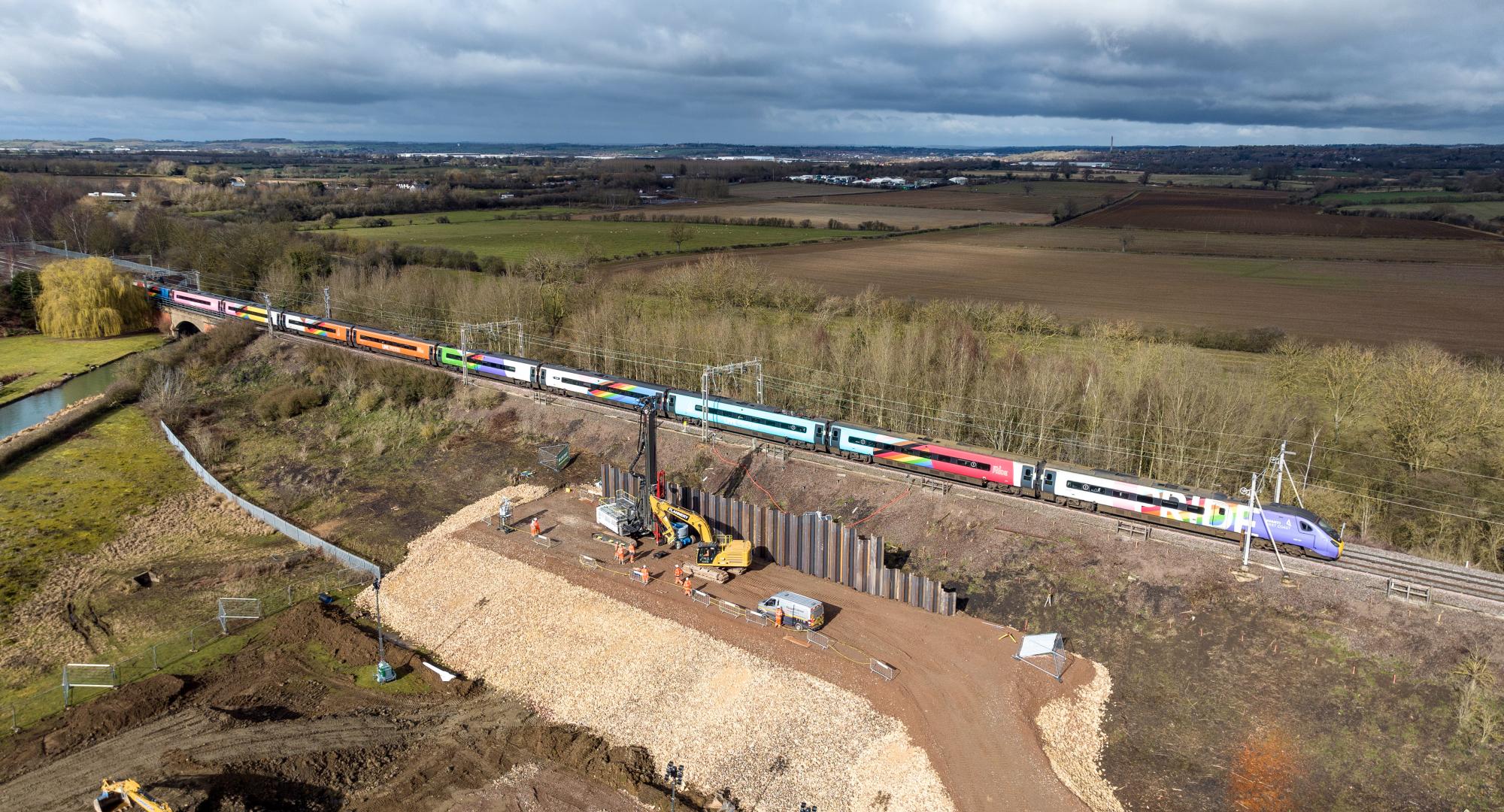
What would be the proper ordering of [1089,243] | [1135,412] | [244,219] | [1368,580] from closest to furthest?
[1368,580], [1135,412], [1089,243], [244,219]

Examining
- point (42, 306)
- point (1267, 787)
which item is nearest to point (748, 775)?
point (1267, 787)

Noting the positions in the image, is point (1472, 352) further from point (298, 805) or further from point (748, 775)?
point (298, 805)

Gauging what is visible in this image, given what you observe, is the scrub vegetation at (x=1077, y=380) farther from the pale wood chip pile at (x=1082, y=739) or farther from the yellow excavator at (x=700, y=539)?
the pale wood chip pile at (x=1082, y=739)

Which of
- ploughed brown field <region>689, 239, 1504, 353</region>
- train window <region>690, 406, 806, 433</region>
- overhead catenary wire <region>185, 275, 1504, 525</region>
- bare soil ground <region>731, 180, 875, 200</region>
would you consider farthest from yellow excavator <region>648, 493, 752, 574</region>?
bare soil ground <region>731, 180, 875, 200</region>

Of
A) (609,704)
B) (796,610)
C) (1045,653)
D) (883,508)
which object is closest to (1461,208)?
(883,508)

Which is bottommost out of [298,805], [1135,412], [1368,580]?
[298,805]

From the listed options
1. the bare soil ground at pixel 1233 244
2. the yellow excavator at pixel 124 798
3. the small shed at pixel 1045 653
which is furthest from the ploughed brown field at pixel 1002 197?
the yellow excavator at pixel 124 798

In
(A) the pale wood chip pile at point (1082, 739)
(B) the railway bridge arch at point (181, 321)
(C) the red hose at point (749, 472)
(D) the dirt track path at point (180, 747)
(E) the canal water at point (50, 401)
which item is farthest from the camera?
(B) the railway bridge arch at point (181, 321)

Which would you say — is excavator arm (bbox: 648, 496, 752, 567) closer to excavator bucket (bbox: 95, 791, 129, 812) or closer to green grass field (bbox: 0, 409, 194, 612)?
excavator bucket (bbox: 95, 791, 129, 812)
